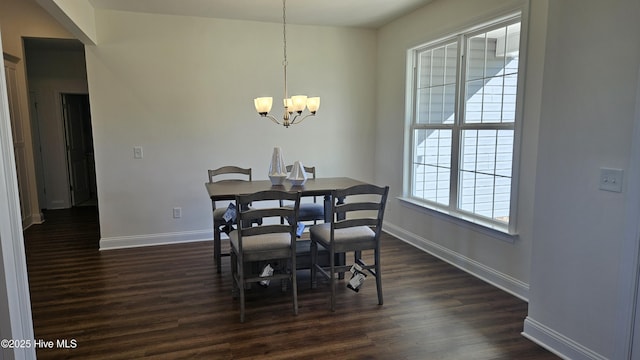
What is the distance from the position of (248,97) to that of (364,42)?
166 centimetres

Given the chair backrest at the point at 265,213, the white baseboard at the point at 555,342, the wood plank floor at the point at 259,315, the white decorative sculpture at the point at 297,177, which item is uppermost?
the white decorative sculpture at the point at 297,177

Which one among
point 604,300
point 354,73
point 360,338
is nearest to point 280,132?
point 354,73

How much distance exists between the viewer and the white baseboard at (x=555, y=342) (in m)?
2.23

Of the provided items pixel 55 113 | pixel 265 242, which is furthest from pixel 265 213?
pixel 55 113

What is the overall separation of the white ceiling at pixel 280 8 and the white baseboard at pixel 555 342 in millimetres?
3100

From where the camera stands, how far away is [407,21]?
450cm

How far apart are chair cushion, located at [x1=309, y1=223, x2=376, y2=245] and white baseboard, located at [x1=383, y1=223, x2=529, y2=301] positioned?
118 centimetres

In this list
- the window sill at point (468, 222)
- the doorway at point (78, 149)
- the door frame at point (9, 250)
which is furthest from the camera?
the doorway at point (78, 149)

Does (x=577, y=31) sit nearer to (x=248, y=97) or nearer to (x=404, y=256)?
(x=404, y=256)

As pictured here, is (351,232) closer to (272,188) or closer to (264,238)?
(264,238)

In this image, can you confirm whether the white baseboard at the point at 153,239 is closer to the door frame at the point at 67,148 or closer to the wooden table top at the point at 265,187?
the wooden table top at the point at 265,187

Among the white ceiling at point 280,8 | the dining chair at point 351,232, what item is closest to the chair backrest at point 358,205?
the dining chair at point 351,232

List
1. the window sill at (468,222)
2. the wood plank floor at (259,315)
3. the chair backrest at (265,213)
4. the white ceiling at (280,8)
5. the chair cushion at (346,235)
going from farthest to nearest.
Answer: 1. the white ceiling at (280,8)
2. the window sill at (468,222)
3. the chair cushion at (346,235)
4. the chair backrest at (265,213)
5. the wood plank floor at (259,315)

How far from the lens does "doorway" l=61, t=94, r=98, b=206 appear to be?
6.89 meters
